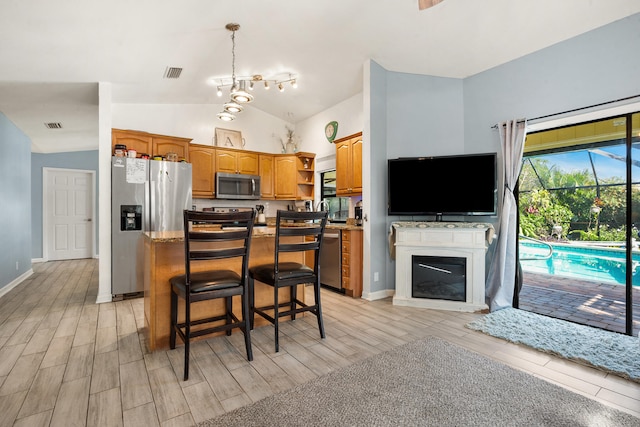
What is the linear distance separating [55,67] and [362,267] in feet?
13.8

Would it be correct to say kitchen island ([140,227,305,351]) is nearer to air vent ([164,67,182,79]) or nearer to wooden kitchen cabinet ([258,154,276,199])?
air vent ([164,67,182,79])

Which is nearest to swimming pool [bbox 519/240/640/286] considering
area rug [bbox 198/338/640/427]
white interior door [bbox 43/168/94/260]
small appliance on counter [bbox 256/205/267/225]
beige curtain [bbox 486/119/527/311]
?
beige curtain [bbox 486/119/527/311]

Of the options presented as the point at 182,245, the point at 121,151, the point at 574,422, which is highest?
the point at 121,151

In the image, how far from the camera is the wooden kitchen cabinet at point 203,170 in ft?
17.3

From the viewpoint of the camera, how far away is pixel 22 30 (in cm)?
271

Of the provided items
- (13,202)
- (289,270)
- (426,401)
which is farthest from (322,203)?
(13,202)

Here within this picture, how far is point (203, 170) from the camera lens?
17.6 ft

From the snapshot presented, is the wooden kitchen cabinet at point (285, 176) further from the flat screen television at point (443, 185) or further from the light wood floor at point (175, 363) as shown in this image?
the light wood floor at point (175, 363)

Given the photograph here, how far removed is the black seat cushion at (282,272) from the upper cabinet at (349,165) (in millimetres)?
2199

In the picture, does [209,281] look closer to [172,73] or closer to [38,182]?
[172,73]

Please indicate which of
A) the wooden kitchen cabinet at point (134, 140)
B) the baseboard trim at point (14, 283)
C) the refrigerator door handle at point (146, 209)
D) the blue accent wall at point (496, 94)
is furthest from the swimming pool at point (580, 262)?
the baseboard trim at point (14, 283)

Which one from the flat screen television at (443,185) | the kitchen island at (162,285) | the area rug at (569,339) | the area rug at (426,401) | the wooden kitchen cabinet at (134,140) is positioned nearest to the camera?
the area rug at (426,401)

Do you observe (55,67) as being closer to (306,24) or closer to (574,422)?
(306,24)

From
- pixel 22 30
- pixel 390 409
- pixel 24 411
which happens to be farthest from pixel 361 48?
pixel 24 411
